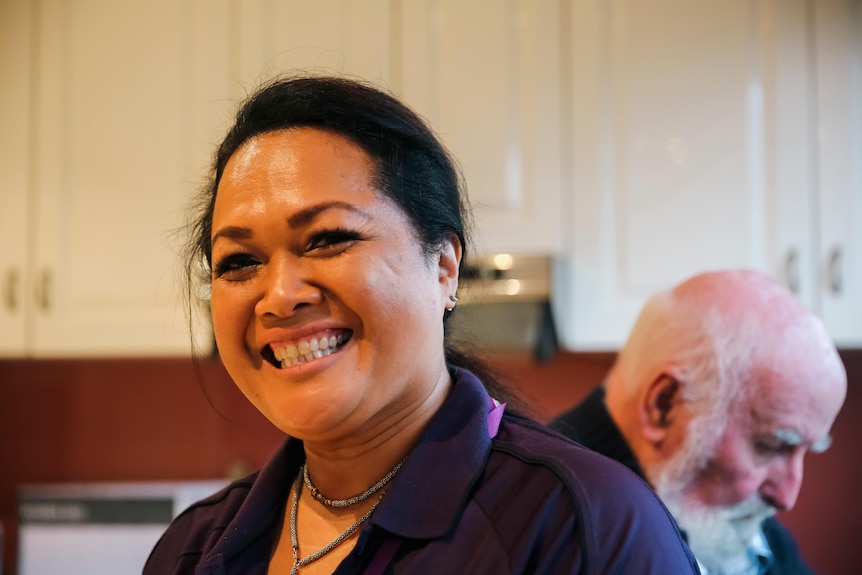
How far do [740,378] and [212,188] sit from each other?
677 mm

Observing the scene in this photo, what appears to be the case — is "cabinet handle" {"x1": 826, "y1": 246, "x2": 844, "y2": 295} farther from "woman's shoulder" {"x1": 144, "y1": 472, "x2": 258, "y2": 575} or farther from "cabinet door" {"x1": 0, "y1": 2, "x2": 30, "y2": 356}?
"cabinet door" {"x1": 0, "y1": 2, "x2": 30, "y2": 356}

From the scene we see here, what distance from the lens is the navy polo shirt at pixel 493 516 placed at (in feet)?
2.05

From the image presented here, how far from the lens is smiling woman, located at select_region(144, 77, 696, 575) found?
65 centimetres

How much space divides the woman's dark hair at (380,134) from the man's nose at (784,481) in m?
0.58

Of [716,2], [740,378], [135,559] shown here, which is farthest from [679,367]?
[135,559]

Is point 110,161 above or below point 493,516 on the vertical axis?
above

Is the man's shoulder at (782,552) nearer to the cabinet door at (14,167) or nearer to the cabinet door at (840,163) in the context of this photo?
the cabinet door at (840,163)

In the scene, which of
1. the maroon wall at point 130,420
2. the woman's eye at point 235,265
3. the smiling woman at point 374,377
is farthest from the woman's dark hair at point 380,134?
the maroon wall at point 130,420

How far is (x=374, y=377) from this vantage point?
0.71m

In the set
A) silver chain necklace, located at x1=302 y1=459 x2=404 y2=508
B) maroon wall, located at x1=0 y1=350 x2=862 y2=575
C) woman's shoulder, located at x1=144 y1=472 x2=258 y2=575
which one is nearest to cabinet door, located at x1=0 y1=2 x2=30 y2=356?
maroon wall, located at x1=0 y1=350 x2=862 y2=575

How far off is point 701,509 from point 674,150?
0.95m

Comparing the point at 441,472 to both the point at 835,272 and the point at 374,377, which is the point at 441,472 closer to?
the point at 374,377

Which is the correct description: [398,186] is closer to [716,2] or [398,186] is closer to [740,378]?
[740,378]

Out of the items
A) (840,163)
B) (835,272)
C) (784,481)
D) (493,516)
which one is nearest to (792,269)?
(835,272)
